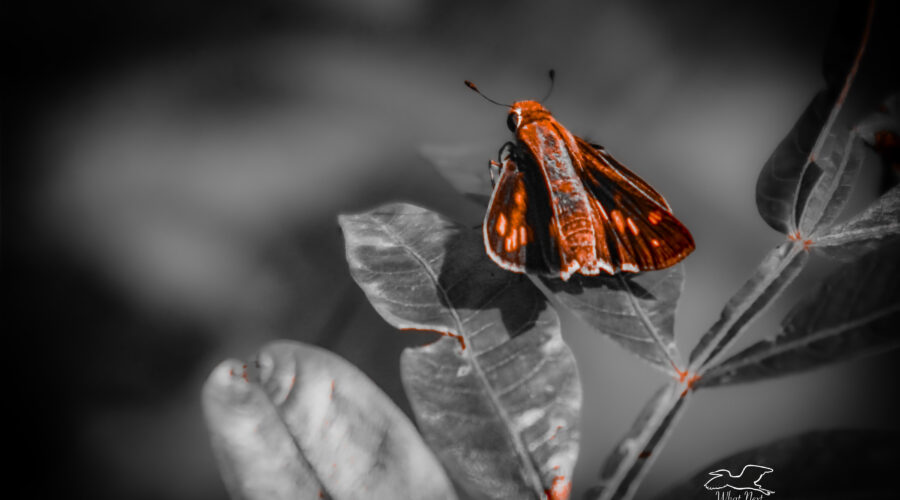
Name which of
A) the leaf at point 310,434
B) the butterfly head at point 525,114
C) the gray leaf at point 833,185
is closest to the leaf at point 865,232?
the gray leaf at point 833,185

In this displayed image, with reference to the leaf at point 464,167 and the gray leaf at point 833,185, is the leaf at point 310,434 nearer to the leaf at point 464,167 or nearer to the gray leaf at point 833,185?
the leaf at point 464,167

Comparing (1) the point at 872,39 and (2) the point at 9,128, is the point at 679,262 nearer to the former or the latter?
(1) the point at 872,39

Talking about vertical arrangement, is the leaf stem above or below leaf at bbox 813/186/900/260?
above

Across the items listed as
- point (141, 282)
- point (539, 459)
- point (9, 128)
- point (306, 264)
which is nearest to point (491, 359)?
point (539, 459)

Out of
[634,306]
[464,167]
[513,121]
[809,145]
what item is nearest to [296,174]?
[464,167]

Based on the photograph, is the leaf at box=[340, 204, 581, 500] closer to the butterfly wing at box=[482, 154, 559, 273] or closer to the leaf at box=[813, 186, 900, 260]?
the butterfly wing at box=[482, 154, 559, 273]

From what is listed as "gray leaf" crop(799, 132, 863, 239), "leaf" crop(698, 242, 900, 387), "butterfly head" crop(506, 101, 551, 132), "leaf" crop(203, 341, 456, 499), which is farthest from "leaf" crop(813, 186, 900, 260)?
"leaf" crop(203, 341, 456, 499)

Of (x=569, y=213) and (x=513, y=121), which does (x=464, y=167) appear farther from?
(x=569, y=213)
